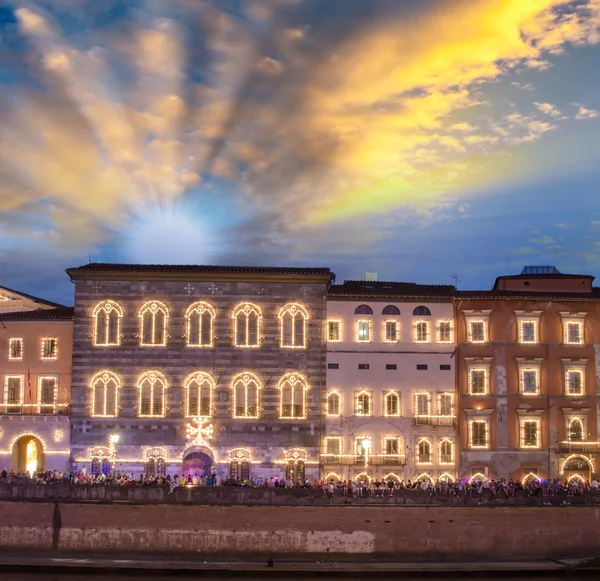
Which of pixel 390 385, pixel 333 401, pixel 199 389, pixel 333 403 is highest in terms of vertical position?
pixel 390 385

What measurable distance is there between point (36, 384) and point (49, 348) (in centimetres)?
229

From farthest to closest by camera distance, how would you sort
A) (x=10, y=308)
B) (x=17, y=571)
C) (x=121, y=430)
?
(x=10, y=308)
(x=121, y=430)
(x=17, y=571)

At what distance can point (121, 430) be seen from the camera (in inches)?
2030

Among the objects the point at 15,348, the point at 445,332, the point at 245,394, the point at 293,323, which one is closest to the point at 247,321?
the point at 293,323

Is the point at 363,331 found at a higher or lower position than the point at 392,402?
higher

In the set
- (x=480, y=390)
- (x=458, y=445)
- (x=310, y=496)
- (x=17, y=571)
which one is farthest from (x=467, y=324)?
(x=17, y=571)

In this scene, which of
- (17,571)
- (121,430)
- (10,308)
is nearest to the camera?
(17,571)

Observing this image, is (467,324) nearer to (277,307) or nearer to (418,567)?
(277,307)

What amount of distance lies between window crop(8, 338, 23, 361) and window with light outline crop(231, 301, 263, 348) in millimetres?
13208

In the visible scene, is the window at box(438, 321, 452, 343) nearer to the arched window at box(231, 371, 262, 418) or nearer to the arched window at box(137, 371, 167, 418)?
the arched window at box(231, 371, 262, 418)

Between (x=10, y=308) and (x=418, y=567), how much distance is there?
31.7 meters

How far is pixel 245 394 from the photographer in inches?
2052

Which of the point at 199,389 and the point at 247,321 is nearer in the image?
the point at 199,389

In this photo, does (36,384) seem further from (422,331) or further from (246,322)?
(422,331)
